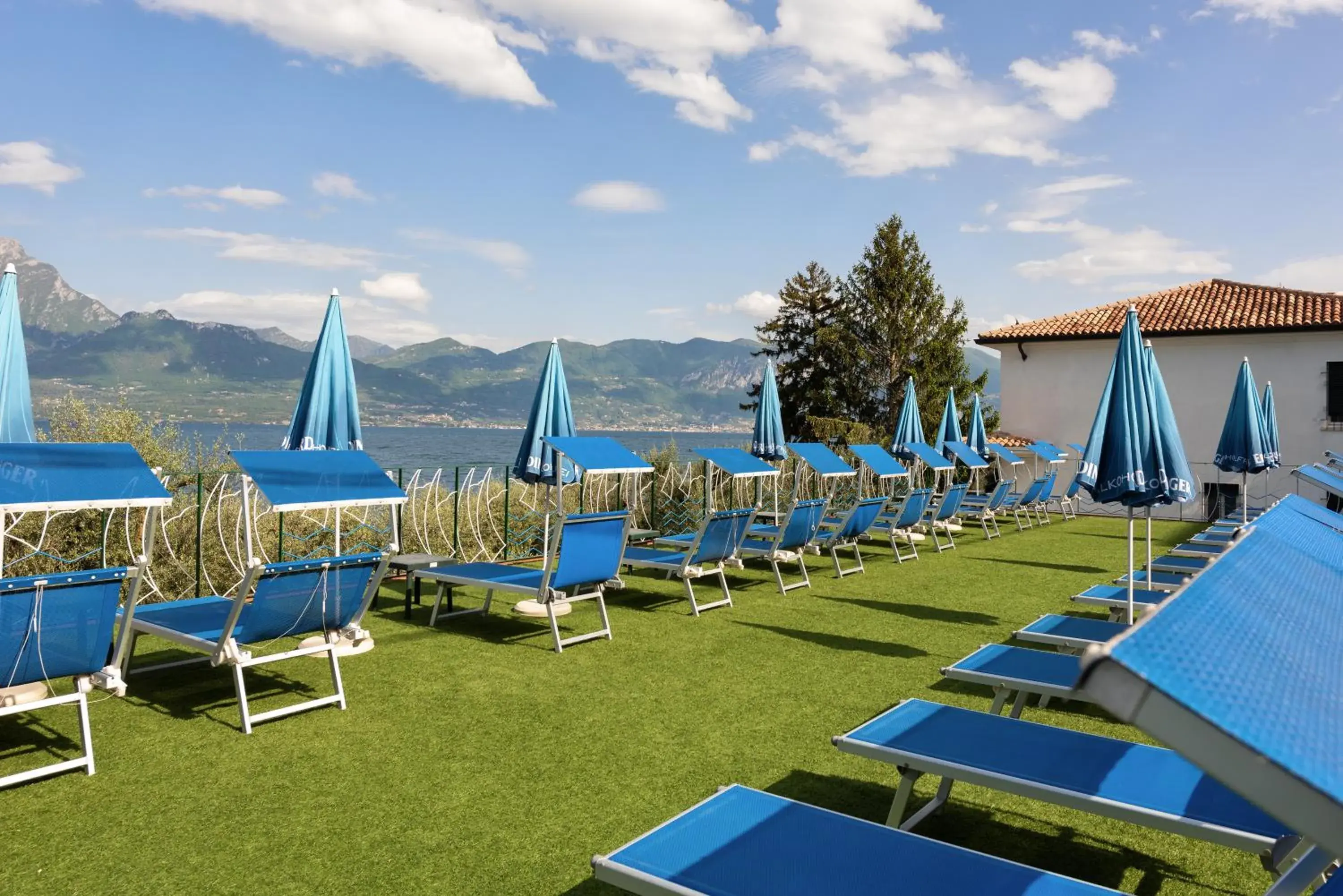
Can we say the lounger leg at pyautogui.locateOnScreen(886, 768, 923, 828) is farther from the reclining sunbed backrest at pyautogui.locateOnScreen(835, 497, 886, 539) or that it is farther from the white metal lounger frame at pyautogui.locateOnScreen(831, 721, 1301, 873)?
the reclining sunbed backrest at pyautogui.locateOnScreen(835, 497, 886, 539)

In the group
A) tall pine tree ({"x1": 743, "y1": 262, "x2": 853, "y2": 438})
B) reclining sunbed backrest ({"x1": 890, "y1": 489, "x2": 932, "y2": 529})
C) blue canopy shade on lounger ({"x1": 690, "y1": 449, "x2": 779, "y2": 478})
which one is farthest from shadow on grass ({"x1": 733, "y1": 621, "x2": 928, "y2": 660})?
tall pine tree ({"x1": 743, "y1": 262, "x2": 853, "y2": 438})

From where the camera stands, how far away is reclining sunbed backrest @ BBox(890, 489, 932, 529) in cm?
1127

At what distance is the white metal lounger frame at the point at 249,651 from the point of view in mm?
4738

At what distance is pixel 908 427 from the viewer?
1634 centimetres

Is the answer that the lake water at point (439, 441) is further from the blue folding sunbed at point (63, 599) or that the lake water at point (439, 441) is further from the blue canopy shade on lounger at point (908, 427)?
the blue folding sunbed at point (63, 599)

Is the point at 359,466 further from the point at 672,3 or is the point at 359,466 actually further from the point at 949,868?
the point at 672,3

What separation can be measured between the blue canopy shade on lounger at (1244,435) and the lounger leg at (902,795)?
11.2 metres

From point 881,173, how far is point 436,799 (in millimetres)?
20077

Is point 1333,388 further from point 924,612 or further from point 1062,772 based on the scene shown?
point 1062,772

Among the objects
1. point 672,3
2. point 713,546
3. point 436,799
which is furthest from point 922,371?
point 436,799

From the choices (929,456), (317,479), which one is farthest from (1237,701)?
(929,456)

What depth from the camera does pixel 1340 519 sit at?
4.92 m

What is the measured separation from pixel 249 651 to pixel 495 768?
1.82 meters

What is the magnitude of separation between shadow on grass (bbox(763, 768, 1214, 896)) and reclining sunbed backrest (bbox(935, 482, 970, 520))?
30.0ft
